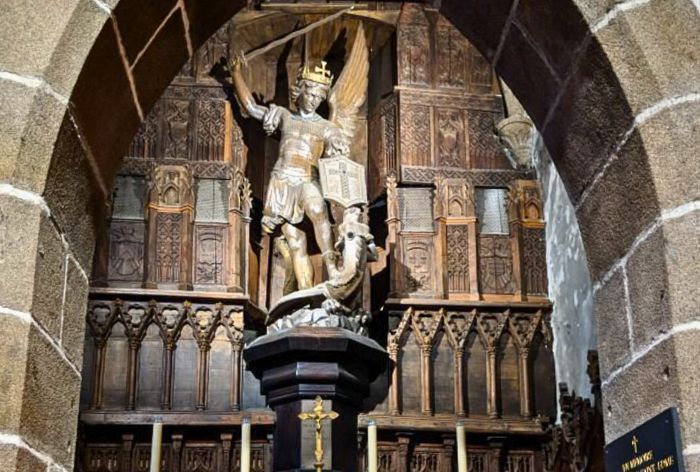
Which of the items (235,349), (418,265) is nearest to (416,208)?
(418,265)

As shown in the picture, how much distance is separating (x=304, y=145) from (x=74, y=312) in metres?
5.19

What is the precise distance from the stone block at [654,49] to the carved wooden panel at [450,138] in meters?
5.64

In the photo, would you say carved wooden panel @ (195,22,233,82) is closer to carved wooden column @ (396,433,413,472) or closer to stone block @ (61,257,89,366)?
carved wooden column @ (396,433,413,472)

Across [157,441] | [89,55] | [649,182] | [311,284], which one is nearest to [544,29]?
[649,182]

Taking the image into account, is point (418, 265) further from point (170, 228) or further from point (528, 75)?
point (528, 75)

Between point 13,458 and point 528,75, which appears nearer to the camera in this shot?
point 13,458

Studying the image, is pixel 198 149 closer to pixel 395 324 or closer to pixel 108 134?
pixel 395 324

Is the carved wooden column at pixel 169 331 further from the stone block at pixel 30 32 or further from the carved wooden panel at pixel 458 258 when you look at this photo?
the stone block at pixel 30 32

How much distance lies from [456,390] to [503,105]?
97.0 inches

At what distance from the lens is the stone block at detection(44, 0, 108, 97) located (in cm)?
259

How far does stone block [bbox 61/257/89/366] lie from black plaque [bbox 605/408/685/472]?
1.53 m

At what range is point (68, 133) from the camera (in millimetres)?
2713

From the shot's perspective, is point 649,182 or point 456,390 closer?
point 649,182

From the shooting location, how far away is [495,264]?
8.14m
